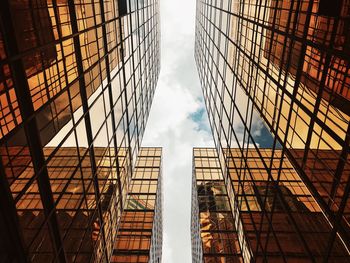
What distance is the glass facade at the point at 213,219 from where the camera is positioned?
40.9 m

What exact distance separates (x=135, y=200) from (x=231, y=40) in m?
33.2

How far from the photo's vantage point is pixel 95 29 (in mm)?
17203

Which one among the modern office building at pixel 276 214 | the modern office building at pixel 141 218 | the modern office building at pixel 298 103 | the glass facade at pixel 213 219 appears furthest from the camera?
the modern office building at pixel 141 218

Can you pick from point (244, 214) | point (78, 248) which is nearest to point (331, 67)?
point (244, 214)

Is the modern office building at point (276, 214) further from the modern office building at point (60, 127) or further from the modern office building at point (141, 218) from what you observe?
the modern office building at point (141, 218)

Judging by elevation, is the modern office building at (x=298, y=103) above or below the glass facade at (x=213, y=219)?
above

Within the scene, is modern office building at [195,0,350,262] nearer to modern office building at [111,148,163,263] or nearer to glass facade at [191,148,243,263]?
glass facade at [191,148,243,263]

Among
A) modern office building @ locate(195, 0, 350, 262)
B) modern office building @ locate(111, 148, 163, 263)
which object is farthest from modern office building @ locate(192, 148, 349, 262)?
modern office building @ locate(111, 148, 163, 263)

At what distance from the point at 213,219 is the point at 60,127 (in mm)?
37688

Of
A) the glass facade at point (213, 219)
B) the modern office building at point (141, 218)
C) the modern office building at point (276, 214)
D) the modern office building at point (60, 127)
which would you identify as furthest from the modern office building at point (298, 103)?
the modern office building at point (141, 218)

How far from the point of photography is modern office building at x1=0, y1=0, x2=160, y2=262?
29.5ft

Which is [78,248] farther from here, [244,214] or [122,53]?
[122,53]

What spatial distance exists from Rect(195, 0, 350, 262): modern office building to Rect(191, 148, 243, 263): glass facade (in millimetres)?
20060

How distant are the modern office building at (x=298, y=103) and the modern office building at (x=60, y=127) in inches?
399
